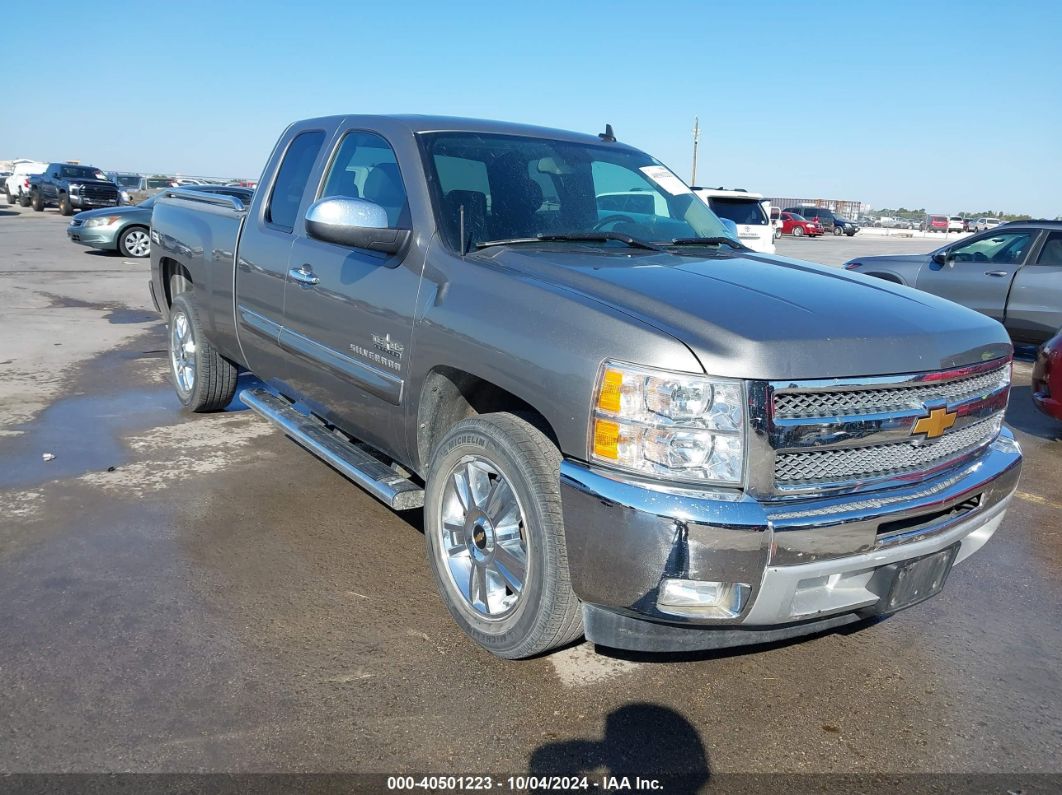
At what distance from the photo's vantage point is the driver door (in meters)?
9.55

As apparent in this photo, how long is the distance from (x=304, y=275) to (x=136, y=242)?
15099 millimetres

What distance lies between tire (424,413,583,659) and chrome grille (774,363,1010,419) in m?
0.74

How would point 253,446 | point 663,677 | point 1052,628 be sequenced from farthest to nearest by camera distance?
point 253,446, point 1052,628, point 663,677

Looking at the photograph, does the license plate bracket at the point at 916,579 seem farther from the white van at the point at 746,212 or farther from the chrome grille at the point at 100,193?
the chrome grille at the point at 100,193

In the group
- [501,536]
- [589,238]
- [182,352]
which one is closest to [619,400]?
[501,536]

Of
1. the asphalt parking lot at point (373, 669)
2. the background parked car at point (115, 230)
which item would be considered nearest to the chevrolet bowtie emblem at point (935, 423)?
the asphalt parking lot at point (373, 669)

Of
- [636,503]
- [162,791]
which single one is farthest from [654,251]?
[162,791]

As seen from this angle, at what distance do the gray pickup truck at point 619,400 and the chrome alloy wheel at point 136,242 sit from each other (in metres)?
14.7

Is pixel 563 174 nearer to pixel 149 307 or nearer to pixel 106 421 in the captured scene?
pixel 106 421

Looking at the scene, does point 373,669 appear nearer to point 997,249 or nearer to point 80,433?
point 80,433

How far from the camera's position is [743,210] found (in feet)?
51.0

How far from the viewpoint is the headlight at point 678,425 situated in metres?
2.46

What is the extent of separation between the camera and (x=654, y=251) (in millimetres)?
3578

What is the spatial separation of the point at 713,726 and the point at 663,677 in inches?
12.9
